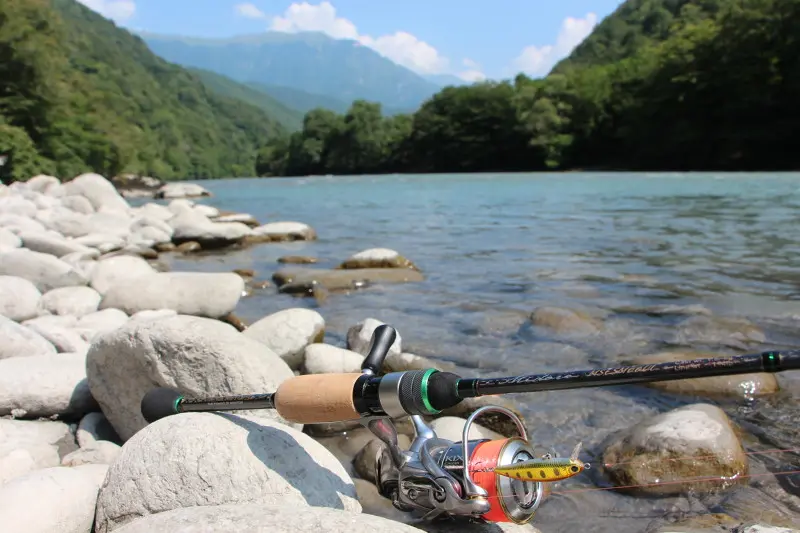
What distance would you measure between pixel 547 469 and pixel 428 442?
2.36 ft

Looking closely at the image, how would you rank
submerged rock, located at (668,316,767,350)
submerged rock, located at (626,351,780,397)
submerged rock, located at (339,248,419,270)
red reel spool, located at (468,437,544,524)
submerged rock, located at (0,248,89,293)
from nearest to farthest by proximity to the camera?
red reel spool, located at (468,437,544,524), submerged rock, located at (626,351,780,397), submerged rock, located at (668,316,767,350), submerged rock, located at (0,248,89,293), submerged rock, located at (339,248,419,270)

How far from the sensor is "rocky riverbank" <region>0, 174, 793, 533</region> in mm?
2809

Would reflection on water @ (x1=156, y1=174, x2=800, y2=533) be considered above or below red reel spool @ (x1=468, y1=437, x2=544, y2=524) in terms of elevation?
below

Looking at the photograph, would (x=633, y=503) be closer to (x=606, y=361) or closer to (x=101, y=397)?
(x=606, y=361)

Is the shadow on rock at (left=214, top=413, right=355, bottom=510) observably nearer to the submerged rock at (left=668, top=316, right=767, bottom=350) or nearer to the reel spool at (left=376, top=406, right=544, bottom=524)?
the reel spool at (left=376, top=406, right=544, bottom=524)

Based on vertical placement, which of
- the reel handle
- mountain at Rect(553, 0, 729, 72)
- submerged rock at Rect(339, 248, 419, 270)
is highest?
mountain at Rect(553, 0, 729, 72)

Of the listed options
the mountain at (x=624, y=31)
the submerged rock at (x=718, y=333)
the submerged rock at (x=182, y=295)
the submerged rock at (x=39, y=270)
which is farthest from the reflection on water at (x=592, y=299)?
the mountain at (x=624, y=31)

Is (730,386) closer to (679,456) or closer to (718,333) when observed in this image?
(679,456)

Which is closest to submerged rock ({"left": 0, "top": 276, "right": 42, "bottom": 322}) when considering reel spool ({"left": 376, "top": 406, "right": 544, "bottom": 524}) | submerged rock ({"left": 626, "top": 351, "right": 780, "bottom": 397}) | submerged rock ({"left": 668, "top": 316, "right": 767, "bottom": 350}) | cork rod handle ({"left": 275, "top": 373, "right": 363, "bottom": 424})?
cork rod handle ({"left": 275, "top": 373, "right": 363, "bottom": 424})

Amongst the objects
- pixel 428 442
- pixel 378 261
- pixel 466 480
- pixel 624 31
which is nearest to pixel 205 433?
pixel 428 442

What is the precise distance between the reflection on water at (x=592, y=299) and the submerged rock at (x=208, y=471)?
130 cm

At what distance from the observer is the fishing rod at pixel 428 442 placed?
91.8 inches

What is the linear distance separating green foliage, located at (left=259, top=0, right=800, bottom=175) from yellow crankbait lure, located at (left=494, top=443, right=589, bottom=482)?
158 feet

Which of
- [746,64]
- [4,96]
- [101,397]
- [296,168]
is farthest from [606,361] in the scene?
[296,168]
